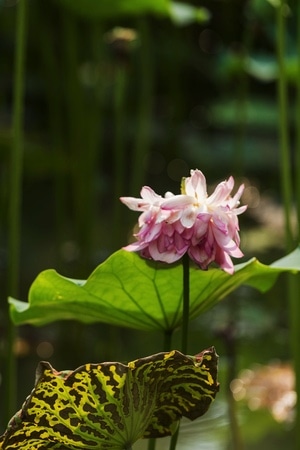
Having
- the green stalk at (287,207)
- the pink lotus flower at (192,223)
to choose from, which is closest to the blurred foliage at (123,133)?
the green stalk at (287,207)

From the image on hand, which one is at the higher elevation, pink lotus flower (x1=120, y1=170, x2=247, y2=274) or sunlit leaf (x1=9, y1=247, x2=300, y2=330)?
pink lotus flower (x1=120, y1=170, x2=247, y2=274)

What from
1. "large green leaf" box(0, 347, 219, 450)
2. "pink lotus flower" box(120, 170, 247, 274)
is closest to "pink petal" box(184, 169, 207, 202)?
"pink lotus flower" box(120, 170, 247, 274)

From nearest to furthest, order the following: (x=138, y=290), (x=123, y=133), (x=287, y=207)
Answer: (x=138, y=290) → (x=287, y=207) → (x=123, y=133)

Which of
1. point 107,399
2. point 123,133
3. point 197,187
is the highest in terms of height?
point 123,133

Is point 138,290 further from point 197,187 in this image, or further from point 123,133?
point 123,133

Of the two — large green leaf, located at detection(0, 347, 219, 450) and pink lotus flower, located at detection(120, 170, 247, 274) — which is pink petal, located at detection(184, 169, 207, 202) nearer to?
pink lotus flower, located at detection(120, 170, 247, 274)

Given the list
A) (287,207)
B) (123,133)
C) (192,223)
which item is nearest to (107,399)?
(192,223)
